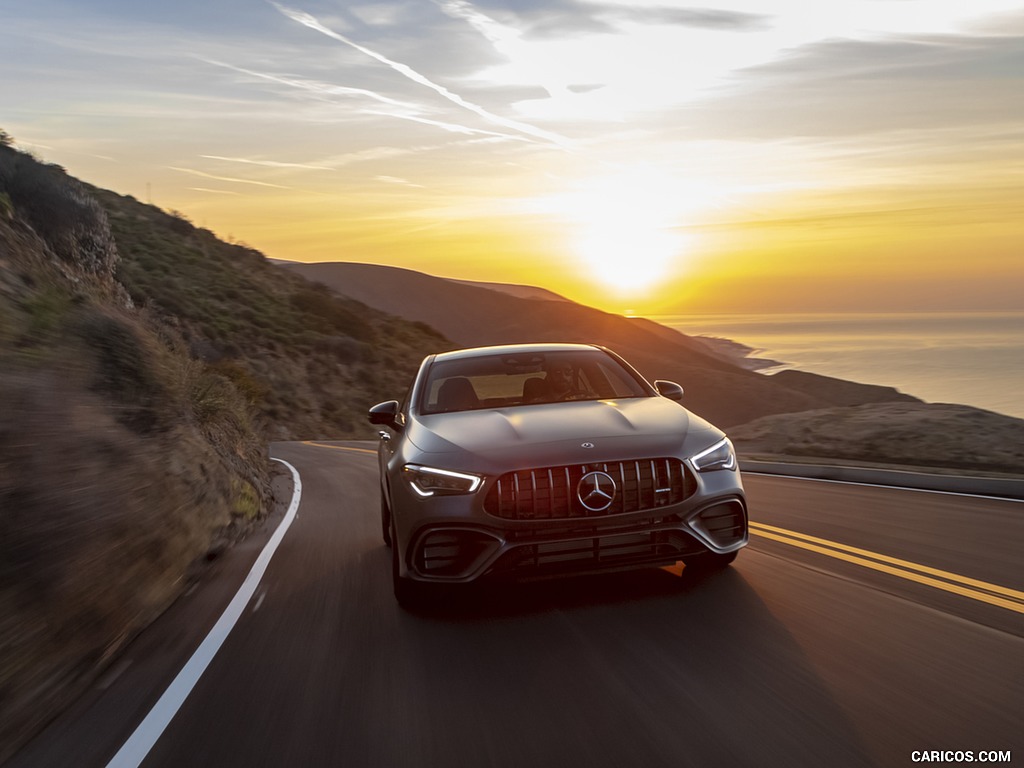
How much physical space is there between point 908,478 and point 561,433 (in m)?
7.84

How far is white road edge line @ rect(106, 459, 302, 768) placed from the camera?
4.17 meters

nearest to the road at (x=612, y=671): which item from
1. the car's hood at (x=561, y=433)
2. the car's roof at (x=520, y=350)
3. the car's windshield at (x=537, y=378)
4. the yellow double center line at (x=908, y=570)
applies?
the yellow double center line at (x=908, y=570)

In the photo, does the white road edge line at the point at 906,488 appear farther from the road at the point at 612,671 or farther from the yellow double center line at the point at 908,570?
the yellow double center line at the point at 908,570

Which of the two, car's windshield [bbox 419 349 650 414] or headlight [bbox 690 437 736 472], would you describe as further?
car's windshield [bbox 419 349 650 414]

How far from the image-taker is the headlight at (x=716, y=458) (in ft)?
19.8

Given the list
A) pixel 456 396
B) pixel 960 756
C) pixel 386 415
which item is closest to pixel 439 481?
pixel 456 396

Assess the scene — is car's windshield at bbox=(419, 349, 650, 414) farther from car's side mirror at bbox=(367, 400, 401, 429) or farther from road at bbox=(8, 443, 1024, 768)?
road at bbox=(8, 443, 1024, 768)

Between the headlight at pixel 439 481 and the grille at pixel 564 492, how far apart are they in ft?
0.46

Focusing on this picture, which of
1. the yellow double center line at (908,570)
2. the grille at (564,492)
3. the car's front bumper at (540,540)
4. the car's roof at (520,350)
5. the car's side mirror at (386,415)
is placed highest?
the car's roof at (520,350)

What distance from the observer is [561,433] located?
615 centimetres

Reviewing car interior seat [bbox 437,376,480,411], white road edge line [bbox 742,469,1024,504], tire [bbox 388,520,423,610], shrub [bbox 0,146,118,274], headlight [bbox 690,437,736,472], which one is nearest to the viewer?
headlight [bbox 690,437,736,472]

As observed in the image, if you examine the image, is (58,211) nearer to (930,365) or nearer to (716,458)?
(716,458)

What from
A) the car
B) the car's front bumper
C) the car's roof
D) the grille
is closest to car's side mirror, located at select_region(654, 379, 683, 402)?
the car's roof

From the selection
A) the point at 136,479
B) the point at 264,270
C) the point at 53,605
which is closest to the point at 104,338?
the point at 136,479
